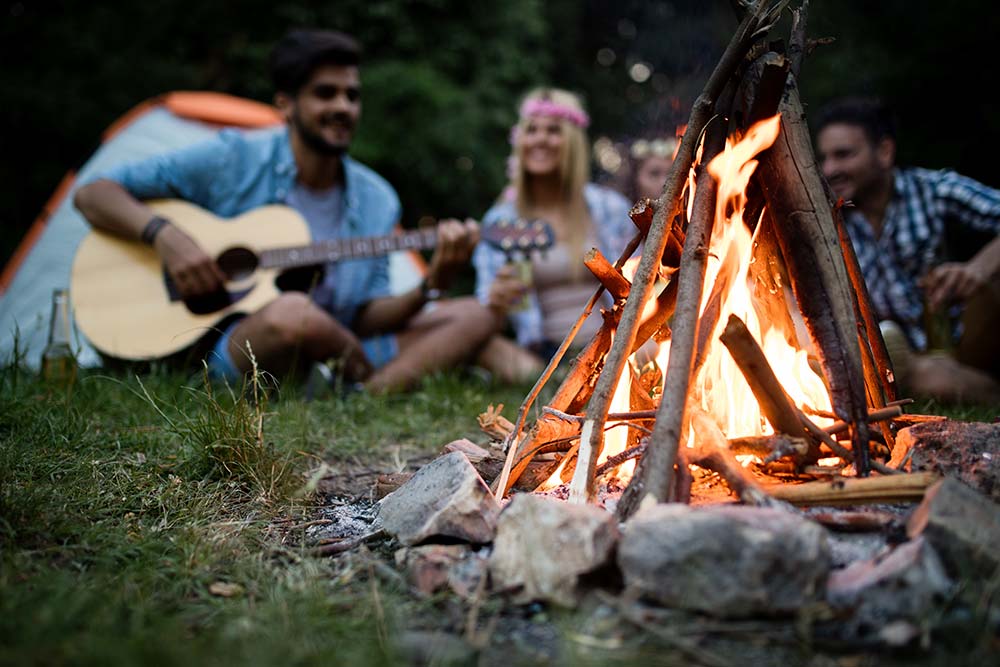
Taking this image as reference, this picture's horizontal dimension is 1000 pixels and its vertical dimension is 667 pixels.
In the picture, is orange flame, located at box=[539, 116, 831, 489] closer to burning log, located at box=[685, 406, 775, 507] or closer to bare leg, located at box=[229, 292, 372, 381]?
burning log, located at box=[685, 406, 775, 507]

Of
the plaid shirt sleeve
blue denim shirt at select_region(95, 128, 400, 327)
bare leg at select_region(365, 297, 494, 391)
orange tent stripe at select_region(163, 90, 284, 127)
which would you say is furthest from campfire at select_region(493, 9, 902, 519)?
orange tent stripe at select_region(163, 90, 284, 127)

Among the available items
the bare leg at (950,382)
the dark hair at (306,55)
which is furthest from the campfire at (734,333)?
the dark hair at (306,55)

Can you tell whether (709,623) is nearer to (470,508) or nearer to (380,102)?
(470,508)

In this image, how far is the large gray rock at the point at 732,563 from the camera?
50.2 inches

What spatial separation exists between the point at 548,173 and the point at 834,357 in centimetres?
367

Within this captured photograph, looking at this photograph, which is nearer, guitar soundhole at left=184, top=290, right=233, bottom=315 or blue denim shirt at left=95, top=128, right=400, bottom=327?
guitar soundhole at left=184, top=290, right=233, bottom=315

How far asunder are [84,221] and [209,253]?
1.61 m

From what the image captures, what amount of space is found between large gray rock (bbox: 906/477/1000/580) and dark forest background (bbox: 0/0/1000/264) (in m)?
5.64

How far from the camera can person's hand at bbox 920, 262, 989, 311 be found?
3.19 metres

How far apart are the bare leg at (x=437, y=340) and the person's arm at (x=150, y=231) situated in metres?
1.02

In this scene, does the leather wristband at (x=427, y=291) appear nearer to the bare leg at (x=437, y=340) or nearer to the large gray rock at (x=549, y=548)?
the bare leg at (x=437, y=340)

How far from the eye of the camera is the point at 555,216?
5.24 metres

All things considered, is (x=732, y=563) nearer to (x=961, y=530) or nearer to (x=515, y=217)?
(x=961, y=530)

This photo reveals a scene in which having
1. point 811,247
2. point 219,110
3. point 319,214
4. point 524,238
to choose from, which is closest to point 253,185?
point 319,214
